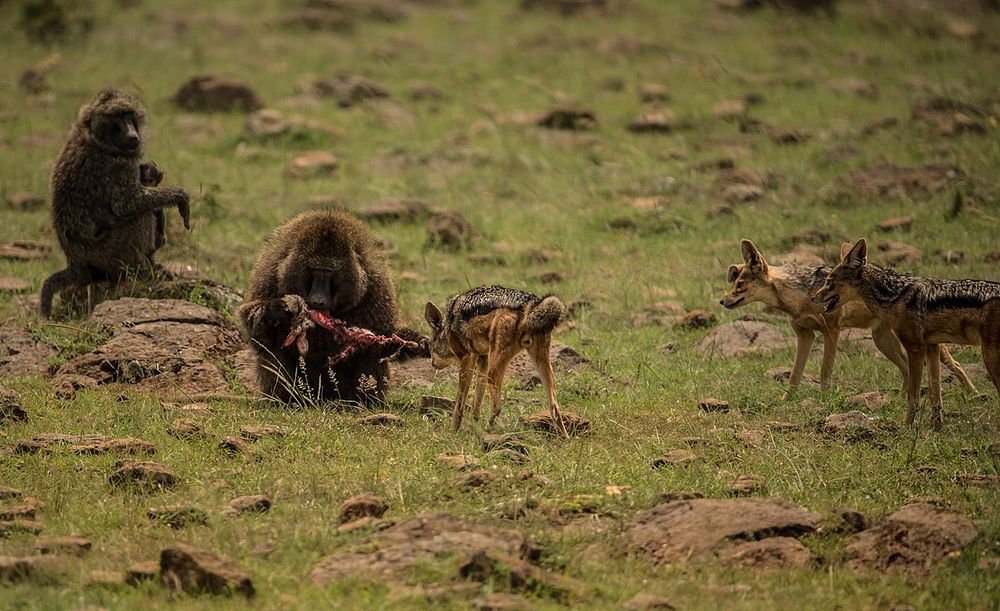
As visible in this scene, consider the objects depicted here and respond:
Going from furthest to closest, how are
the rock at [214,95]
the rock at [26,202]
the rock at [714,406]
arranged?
1. the rock at [214,95]
2. the rock at [26,202]
3. the rock at [714,406]

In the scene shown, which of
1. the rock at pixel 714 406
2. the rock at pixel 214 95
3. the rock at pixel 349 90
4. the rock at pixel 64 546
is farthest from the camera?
the rock at pixel 349 90

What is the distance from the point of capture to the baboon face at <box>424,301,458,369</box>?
9047 millimetres

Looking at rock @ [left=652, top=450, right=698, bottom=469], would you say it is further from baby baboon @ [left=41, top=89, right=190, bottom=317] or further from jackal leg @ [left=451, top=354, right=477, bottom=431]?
baby baboon @ [left=41, top=89, right=190, bottom=317]

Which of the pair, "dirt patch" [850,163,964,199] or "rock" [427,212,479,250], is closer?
"rock" [427,212,479,250]

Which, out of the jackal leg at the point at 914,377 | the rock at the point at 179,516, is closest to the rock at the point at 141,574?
the rock at the point at 179,516

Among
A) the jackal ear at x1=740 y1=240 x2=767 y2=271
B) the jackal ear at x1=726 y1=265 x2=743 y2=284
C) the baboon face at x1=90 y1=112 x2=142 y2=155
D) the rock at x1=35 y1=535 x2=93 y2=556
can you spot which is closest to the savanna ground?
the rock at x1=35 y1=535 x2=93 y2=556

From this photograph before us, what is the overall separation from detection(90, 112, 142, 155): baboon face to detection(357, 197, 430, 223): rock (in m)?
3.51

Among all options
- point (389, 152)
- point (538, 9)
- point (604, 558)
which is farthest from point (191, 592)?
point (538, 9)

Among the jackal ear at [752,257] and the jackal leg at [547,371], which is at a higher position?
the jackal ear at [752,257]

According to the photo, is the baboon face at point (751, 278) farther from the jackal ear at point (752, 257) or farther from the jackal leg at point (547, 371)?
the jackal leg at point (547, 371)

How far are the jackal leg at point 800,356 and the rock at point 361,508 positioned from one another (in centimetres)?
366

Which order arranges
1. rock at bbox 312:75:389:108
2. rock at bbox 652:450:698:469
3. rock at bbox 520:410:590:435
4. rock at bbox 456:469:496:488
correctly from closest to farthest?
rock at bbox 456:469:496:488, rock at bbox 652:450:698:469, rock at bbox 520:410:590:435, rock at bbox 312:75:389:108

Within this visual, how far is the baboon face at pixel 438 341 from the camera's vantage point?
905 centimetres

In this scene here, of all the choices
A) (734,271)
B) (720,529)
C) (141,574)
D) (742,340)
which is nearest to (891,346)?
(734,271)
